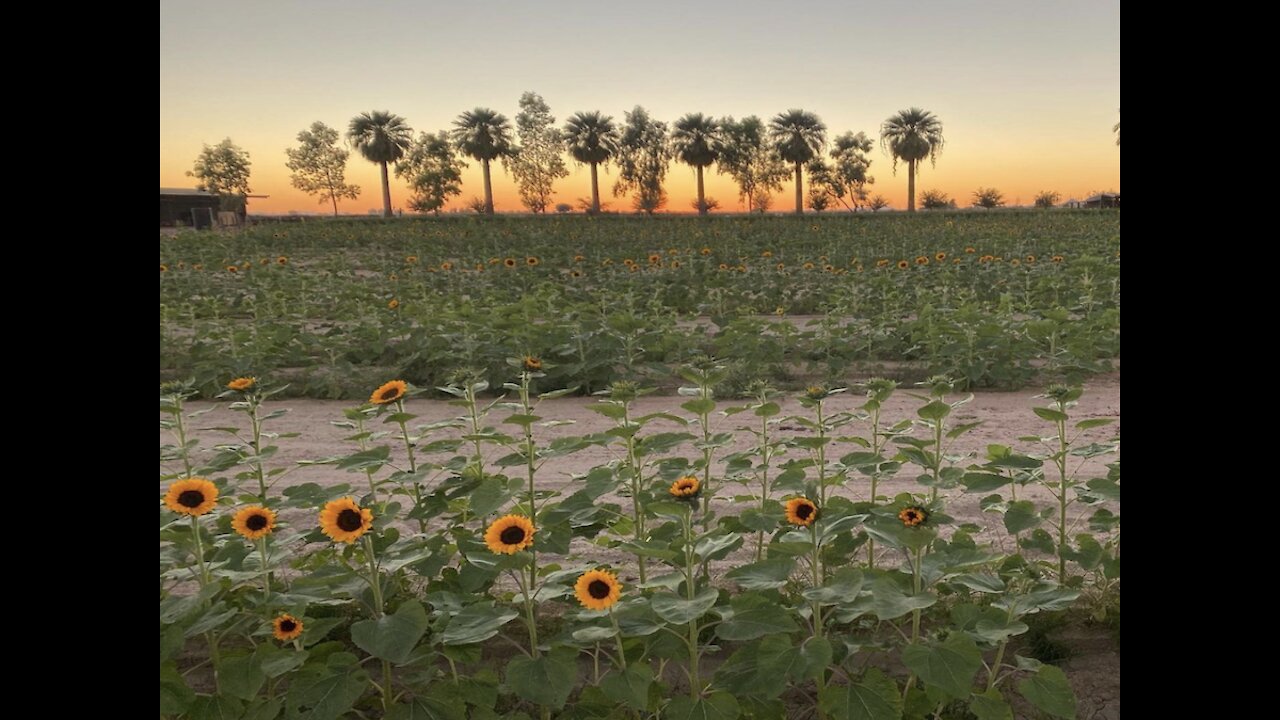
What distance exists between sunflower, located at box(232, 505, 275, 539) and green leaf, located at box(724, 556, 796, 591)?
1.31 meters

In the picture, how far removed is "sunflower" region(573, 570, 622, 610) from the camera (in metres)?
1.92

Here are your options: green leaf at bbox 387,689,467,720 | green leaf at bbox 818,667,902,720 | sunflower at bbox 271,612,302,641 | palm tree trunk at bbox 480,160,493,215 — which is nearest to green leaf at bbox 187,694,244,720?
sunflower at bbox 271,612,302,641

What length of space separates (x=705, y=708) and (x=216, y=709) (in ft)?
3.95

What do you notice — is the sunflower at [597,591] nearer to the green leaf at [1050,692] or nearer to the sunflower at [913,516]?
the sunflower at [913,516]

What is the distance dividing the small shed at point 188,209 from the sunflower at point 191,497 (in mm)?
42413

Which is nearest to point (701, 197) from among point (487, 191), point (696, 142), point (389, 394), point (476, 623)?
point (696, 142)

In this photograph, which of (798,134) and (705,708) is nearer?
(705,708)

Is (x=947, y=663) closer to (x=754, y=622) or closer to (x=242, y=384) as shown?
(x=754, y=622)

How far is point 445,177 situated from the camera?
6481 centimetres

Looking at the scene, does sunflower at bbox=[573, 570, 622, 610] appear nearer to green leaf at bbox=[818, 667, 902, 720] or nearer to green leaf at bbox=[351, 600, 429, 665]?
green leaf at bbox=[351, 600, 429, 665]

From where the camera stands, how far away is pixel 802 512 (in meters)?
2.04
